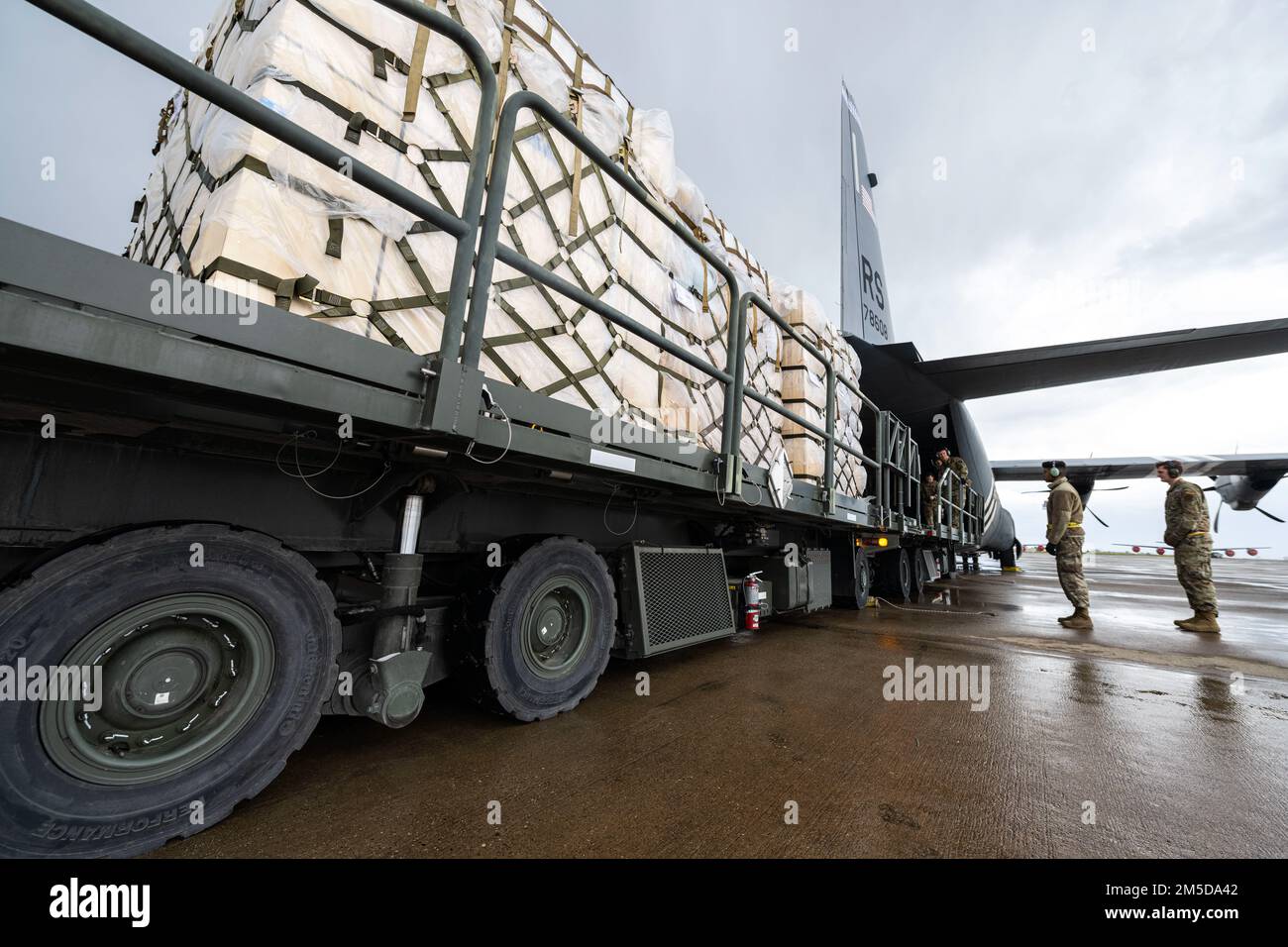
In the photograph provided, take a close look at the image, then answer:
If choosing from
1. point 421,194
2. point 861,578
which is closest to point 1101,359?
point 861,578

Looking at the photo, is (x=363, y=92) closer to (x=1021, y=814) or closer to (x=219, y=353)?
(x=219, y=353)

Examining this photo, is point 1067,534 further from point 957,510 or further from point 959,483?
point 957,510

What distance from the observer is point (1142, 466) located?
72.3 ft

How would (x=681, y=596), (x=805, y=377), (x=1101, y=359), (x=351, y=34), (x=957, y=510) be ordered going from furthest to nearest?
(x=957, y=510), (x=1101, y=359), (x=805, y=377), (x=681, y=596), (x=351, y=34)

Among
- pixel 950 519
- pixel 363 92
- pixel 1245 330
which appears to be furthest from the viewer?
pixel 950 519

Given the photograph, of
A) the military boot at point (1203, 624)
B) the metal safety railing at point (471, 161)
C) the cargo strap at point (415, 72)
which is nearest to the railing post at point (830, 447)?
the metal safety railing at point (471, 161)

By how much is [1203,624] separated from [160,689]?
30.6ft

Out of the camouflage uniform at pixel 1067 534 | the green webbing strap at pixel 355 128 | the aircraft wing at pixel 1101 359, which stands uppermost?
the aircraft wing at pixel 1101 359

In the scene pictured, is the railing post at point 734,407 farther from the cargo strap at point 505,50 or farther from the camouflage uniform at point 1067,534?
the camouflage uniform at point 1067,534

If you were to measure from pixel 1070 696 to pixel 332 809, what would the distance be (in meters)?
4.00

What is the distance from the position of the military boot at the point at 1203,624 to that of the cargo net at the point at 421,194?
708cm

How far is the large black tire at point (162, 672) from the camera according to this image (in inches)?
47.6

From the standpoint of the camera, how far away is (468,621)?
227 cm
